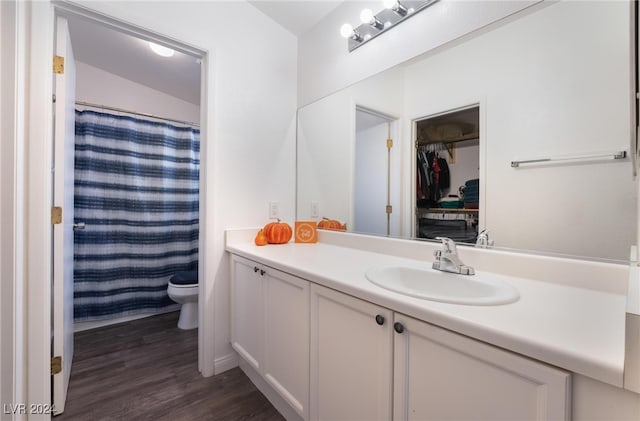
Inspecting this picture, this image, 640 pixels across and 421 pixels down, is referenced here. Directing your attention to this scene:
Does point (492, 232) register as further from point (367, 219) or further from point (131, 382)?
point (131, 382)

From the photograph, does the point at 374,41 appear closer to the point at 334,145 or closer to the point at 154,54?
the point at 334,145

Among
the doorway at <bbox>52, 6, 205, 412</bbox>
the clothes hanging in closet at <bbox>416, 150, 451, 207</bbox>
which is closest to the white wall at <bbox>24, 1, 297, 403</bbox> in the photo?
the doorway at <bbox>52, 6, 205, 412</bbox>

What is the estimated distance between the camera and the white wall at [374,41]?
1.21m

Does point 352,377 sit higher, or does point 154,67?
point 154,67

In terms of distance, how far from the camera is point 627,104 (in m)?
0.86

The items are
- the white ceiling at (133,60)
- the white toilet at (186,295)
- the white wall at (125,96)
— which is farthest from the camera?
the white wall at (125,96)

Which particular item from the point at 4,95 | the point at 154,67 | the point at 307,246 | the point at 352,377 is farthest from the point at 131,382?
the point at 154,67

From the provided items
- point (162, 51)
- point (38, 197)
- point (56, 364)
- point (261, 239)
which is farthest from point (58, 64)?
point (56, 364)

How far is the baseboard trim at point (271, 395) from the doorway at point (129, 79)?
42.3 inches

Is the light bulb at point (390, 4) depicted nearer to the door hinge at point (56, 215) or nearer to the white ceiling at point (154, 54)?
the white ceiling at point (154, 54)

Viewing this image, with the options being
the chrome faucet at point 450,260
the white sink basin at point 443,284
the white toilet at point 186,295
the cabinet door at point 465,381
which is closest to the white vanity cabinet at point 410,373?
the cabinet door at point 465,381

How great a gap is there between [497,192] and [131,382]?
220 centimetres

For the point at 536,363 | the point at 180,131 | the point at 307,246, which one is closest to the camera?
the point at 536,363

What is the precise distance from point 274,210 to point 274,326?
0.91 m
